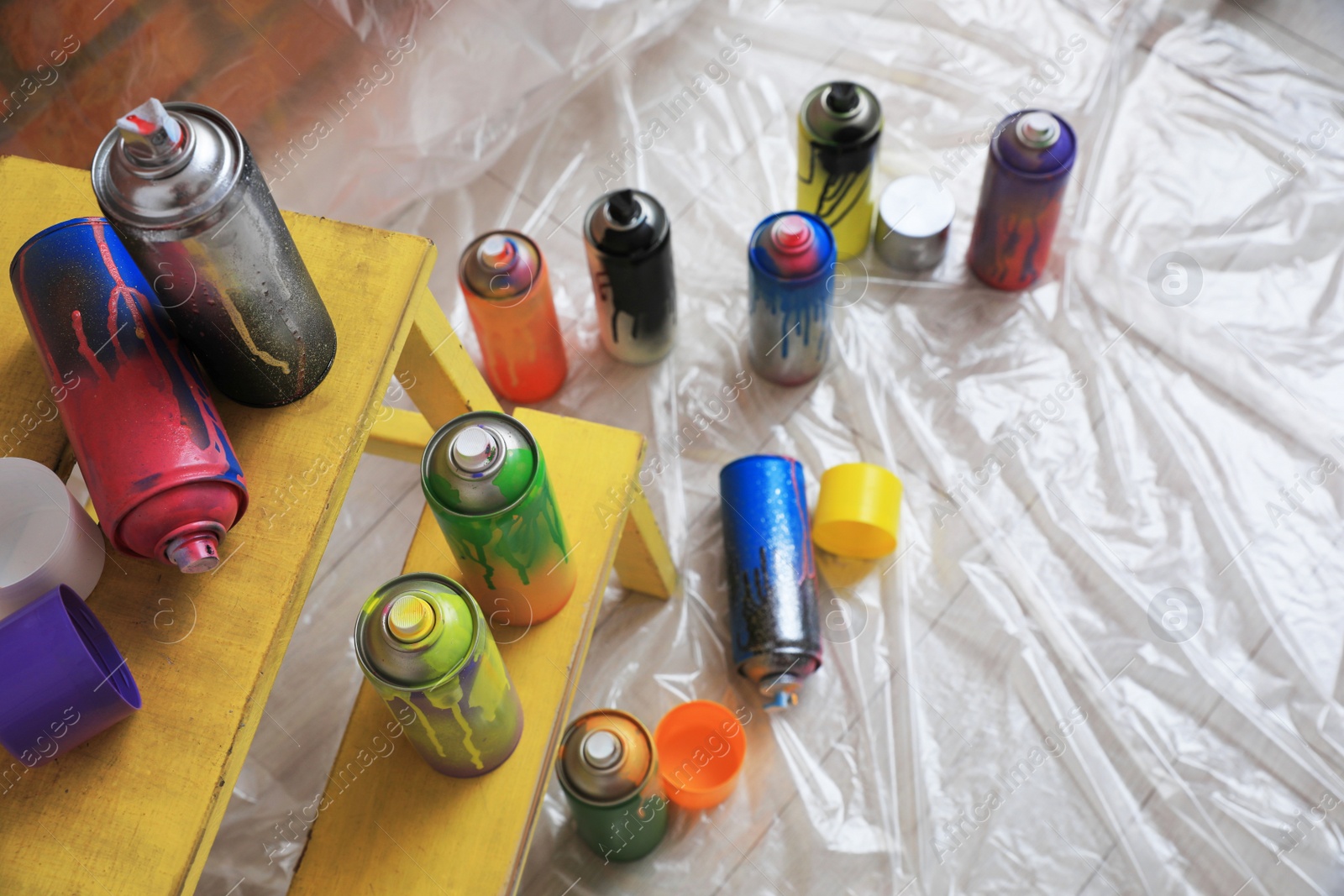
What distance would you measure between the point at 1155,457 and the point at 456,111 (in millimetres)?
1013

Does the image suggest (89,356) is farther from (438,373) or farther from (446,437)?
(438,373)

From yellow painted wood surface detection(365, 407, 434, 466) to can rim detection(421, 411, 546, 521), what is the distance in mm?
328

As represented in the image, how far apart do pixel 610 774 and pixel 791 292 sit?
0.57 m

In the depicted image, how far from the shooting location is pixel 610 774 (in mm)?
962

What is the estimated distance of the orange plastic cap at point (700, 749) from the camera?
1.09 metres

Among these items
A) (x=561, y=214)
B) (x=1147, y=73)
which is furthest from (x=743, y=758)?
(x=1147, y=73)

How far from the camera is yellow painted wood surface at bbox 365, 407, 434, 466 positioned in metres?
1.09

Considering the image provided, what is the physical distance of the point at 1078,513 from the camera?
1227 millimetres

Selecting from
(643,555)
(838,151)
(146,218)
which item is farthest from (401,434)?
(838,151)

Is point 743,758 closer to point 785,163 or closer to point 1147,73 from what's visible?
point 785,163

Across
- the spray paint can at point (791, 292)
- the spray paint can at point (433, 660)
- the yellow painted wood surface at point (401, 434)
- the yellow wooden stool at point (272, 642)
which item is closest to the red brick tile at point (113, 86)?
the yellow wooden stool at point (272, 642)

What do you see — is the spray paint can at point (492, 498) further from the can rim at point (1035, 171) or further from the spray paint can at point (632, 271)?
the can rim at point (1035, 171)

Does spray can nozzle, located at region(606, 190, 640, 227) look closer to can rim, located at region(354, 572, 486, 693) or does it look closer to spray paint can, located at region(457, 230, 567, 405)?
spray paint can, located at region(457, 230, 567, 405)

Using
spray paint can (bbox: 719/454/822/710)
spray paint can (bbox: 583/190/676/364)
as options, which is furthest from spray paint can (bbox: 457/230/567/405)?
spray paint can (bbox: 719/454/822/710)
